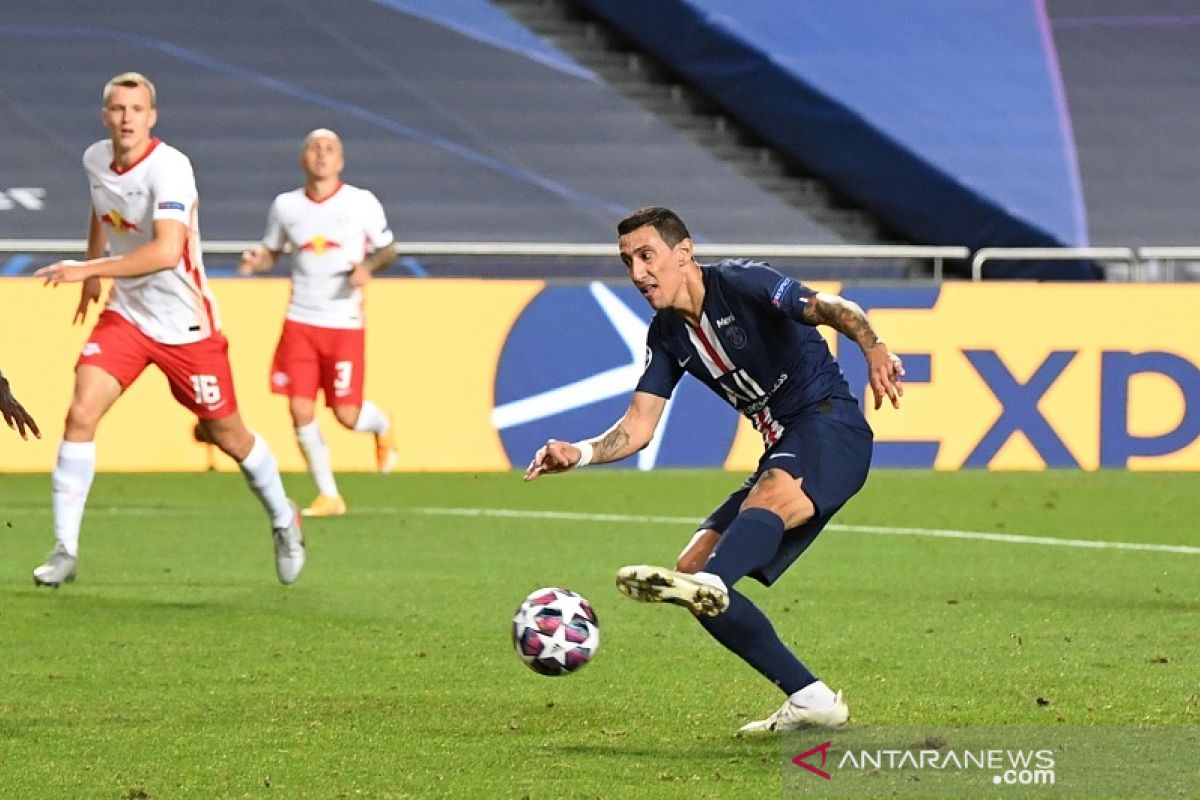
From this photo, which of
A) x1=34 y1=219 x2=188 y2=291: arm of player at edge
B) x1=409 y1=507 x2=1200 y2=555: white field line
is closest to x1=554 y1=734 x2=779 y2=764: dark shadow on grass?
x1=34 y1=219 x2=188 y2=291: arm of player at edge

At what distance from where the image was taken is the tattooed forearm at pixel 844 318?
228 inches

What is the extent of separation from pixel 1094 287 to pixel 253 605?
9.54m

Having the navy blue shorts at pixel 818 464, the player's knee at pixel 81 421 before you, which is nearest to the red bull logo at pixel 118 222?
the player's knee at pixel 81 421

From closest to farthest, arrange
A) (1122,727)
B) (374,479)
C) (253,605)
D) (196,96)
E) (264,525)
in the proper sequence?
1. (1122,727)
2. (253,605)
3. (264,525)
4. (374,479)
5. (196,96)

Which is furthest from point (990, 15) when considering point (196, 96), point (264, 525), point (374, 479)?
point (264, 525)

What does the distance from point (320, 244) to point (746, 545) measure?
8.03 metres

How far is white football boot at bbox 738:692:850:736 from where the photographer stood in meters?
5.84

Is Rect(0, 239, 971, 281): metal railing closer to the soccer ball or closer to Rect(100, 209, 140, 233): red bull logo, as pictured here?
Rect(100, 209, 140, 233): red bull logo

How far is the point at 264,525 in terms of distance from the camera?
40.4ft

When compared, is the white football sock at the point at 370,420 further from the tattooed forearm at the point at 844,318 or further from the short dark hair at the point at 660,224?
the tattooed forearm at the point at 844,318

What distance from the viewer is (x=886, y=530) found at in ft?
39.9

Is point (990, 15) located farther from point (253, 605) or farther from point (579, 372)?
point (253, 605)

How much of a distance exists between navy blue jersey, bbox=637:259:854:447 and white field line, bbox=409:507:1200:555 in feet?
17.1

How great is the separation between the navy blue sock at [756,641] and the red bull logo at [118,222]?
13.6ft
